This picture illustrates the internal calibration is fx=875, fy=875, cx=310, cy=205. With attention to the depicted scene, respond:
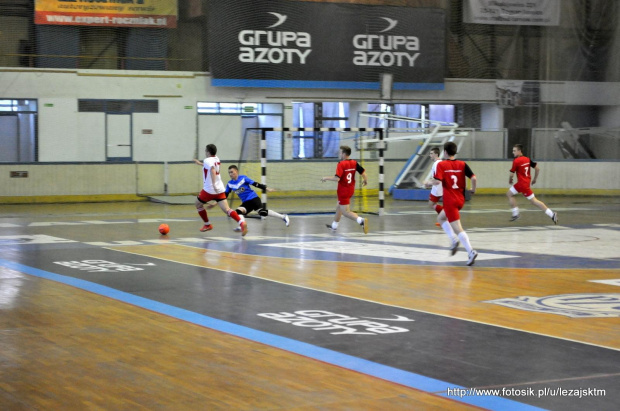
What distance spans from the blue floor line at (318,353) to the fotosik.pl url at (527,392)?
82 mm

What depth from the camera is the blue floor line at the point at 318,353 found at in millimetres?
6309

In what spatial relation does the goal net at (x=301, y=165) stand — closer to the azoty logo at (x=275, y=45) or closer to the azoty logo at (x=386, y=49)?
the azoty logo at (x=275, y=45)

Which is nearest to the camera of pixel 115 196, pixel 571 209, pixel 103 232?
pixel 103 232

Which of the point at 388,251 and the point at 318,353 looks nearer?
the point at 318,353

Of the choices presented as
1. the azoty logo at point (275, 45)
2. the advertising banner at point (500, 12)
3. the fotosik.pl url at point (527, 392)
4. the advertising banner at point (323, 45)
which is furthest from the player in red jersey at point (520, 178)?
the advertising banner at point (500, 12)

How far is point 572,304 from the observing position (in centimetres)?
1061

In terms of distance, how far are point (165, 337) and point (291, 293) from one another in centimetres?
299

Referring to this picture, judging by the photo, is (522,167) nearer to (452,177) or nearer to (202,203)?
(202,203)

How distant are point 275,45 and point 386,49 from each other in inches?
199

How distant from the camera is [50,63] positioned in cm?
3488

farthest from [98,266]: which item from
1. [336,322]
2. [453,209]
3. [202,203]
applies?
[336,322]

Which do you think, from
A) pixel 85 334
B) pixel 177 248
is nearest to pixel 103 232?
pixel 177 248

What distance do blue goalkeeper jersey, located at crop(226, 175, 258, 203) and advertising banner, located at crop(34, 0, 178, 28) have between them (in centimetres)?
1676

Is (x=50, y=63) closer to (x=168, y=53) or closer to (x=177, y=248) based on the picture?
(x=168, y=53)
